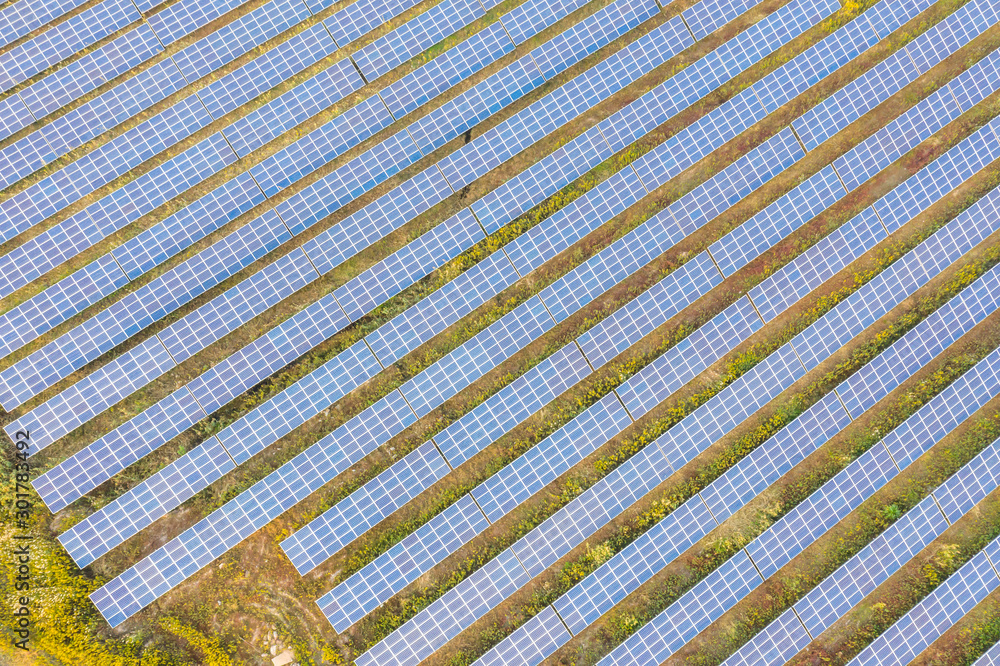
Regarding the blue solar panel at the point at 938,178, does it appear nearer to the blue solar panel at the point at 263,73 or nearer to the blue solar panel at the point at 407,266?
the blue solar panel at the point at 407,266

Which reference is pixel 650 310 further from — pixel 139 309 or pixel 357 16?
pixel 139 309

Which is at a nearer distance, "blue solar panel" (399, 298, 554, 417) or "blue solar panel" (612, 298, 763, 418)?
"blue solar panel" (399, 298, 554, 417)

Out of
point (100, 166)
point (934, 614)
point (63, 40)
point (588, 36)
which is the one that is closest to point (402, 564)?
point (100, 166)

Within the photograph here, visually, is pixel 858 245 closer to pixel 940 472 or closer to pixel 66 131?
pixel 940 472

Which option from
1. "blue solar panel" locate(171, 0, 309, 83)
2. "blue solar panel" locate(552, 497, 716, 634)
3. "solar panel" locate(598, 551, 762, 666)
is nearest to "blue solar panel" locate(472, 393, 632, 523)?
"blue solar panel" locate(552, 497, 716, 634)

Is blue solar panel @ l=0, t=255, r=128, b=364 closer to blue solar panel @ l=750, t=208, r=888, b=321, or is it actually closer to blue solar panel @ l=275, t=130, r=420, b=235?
blue solar panel @ l=275, t=130, r=420, b=235

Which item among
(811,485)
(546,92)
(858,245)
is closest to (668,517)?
(811,485)
